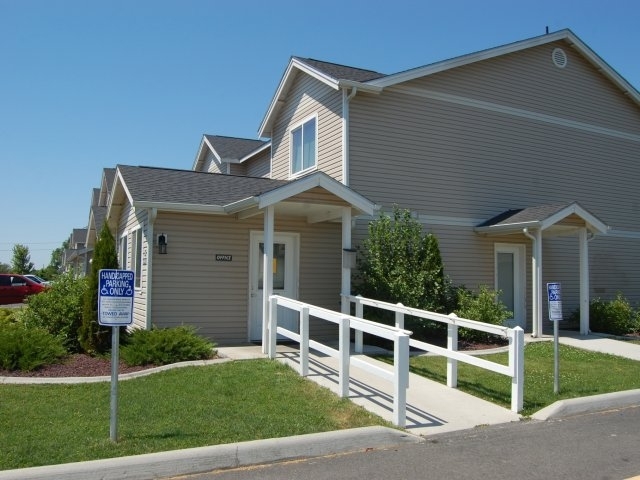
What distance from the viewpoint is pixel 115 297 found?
19.9 ft

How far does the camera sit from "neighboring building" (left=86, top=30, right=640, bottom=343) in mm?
12133

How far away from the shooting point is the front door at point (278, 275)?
12805mm

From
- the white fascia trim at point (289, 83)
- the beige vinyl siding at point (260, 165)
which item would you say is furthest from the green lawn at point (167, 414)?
the beige vinyl siding at point (260, 165)

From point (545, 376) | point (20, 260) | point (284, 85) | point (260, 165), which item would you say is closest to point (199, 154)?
point (260, 165)

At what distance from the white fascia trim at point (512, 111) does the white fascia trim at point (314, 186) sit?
14.6 ft

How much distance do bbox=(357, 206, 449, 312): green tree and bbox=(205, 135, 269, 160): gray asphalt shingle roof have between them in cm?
964

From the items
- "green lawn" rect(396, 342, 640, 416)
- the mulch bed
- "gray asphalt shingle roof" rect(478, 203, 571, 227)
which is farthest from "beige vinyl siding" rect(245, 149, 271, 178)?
"green lawn" rect(396, 342, 640, 416)

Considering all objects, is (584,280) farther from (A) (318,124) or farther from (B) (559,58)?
(A) (318,124)

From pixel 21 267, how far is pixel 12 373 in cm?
5611

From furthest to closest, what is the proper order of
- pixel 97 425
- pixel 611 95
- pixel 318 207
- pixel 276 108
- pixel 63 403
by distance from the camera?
pixel 611 95 → pixel 276 108 → pixel 318 207 → pixel 63 403 → pixel 97 425

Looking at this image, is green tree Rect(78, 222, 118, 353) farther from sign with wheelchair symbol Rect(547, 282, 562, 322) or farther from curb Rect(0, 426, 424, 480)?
sign with wheelchair symbol Rect(547, 282, 562, 322)

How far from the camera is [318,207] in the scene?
38.5 ft

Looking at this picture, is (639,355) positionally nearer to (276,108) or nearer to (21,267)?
(276,108)

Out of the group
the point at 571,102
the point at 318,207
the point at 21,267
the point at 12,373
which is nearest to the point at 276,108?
the point at 318,207
